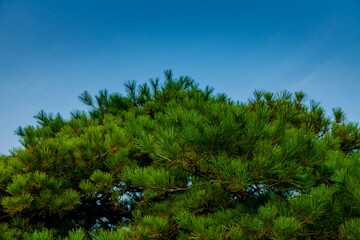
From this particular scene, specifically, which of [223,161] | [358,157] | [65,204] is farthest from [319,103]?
[65,204]

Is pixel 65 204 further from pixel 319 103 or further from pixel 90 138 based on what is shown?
pixel 319 103

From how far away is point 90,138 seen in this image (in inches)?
81.5

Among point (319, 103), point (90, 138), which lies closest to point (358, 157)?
point (319, 103)

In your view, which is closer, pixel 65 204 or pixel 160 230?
pixel 160 230

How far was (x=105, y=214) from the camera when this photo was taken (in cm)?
246

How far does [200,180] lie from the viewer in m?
1.94

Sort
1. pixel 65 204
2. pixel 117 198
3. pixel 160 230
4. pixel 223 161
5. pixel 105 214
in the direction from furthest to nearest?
pixel 105 214 → pixel 117 198 → pixel 65 204 → pixel 160 230 → pixel 223 161

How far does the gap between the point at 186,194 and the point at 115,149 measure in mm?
645

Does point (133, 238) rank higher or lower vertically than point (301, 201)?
lower

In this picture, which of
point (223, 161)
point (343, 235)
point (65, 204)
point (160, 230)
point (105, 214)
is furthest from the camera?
point (105, 214)

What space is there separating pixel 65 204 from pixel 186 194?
0.86 metres

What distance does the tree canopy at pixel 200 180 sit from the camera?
4.76 ft

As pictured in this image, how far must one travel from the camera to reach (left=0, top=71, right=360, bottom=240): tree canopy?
4.76 ft

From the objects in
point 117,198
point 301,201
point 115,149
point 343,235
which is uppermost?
point 115,149
